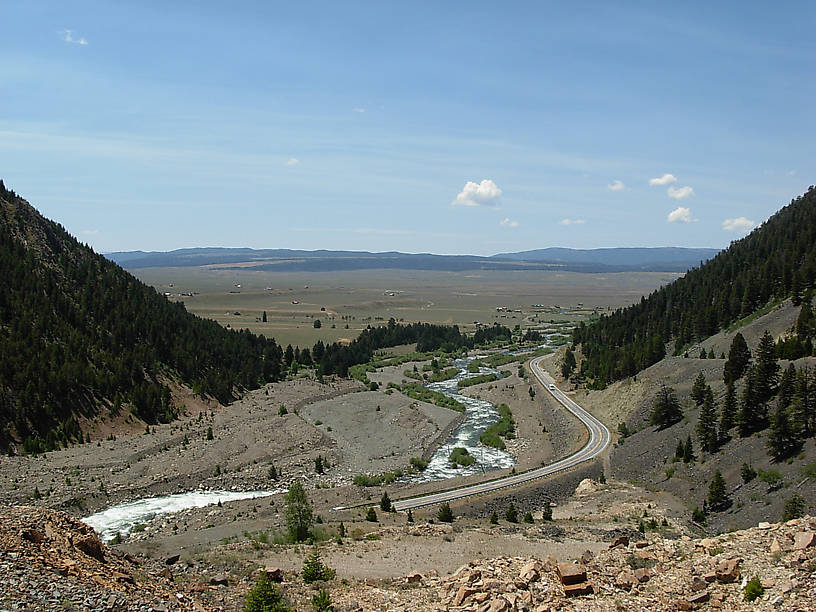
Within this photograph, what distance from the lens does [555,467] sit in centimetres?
5819

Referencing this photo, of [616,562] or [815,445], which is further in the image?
[815,445]

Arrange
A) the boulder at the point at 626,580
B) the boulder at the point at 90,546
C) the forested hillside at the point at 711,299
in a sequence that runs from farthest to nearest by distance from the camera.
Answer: the forested hillside at the point at 711,299
the boulder at the point at 626,580
the boulder at the point at 90,546

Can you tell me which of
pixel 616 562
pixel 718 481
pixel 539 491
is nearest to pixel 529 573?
pixel 616 562

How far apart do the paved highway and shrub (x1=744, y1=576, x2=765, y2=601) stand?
96.0ft

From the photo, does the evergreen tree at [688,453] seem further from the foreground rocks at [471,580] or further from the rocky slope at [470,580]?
the foreground rocks at [471,580]

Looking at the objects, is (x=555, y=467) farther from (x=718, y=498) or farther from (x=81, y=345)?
(x=81, y=345)

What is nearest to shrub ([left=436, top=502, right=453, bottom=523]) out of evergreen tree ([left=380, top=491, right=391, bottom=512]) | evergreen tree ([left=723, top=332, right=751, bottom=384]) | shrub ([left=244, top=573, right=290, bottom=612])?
evergreen tree ([left=380, top=491, right=391, bottom=512])

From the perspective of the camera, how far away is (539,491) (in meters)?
51.5


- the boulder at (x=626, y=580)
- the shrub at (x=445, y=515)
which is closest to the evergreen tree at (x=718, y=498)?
the shrub at (x=445, y=515)

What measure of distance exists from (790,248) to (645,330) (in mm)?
26033

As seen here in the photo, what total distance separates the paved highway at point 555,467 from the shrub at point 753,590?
29.3 meters

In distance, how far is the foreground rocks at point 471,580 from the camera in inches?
703

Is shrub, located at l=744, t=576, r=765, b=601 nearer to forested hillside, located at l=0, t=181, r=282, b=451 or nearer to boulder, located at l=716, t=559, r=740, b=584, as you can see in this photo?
boulder, located at l=716, t=559, r=740, b=584

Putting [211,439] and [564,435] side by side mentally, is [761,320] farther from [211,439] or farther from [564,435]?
[211,439]
